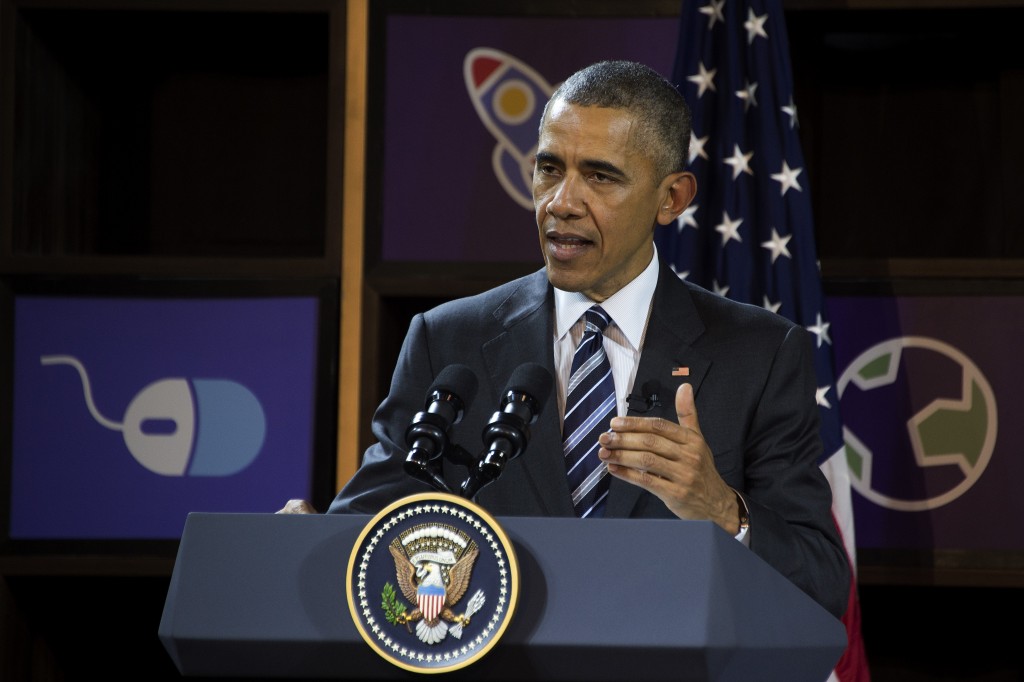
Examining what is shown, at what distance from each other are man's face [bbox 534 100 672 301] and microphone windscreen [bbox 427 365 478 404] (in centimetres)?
50

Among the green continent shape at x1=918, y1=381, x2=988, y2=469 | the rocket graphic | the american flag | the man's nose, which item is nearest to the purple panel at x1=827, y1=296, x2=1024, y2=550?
the green continent shape at x1=918, y1=381, x2=988, y2=469

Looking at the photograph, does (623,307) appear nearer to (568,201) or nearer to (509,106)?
(568,201)

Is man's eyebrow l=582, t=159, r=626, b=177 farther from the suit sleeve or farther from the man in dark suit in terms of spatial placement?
the suit sleeve

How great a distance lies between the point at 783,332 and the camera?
199cm

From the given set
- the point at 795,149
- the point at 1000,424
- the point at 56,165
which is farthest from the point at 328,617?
the point at 56,165

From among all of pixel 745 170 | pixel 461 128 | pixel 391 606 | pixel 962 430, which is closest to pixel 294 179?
pixel 461 128

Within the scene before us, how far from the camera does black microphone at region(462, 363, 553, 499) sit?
1314 millimetres

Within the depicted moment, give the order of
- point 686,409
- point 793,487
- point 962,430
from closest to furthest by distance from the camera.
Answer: point 686,409
point 793,487
point 962,430

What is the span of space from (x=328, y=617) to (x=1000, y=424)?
224cm

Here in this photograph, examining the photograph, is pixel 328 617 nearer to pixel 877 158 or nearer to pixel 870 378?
pixel 870 378

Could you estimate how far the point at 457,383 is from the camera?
1420 millimetres

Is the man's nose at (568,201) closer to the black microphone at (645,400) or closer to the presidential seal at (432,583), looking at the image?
the black microphone at (645,400)

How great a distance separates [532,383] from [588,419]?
49cm

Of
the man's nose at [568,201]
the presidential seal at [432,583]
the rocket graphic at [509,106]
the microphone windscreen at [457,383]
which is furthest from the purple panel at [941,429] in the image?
the presidential seal at [432,583]
